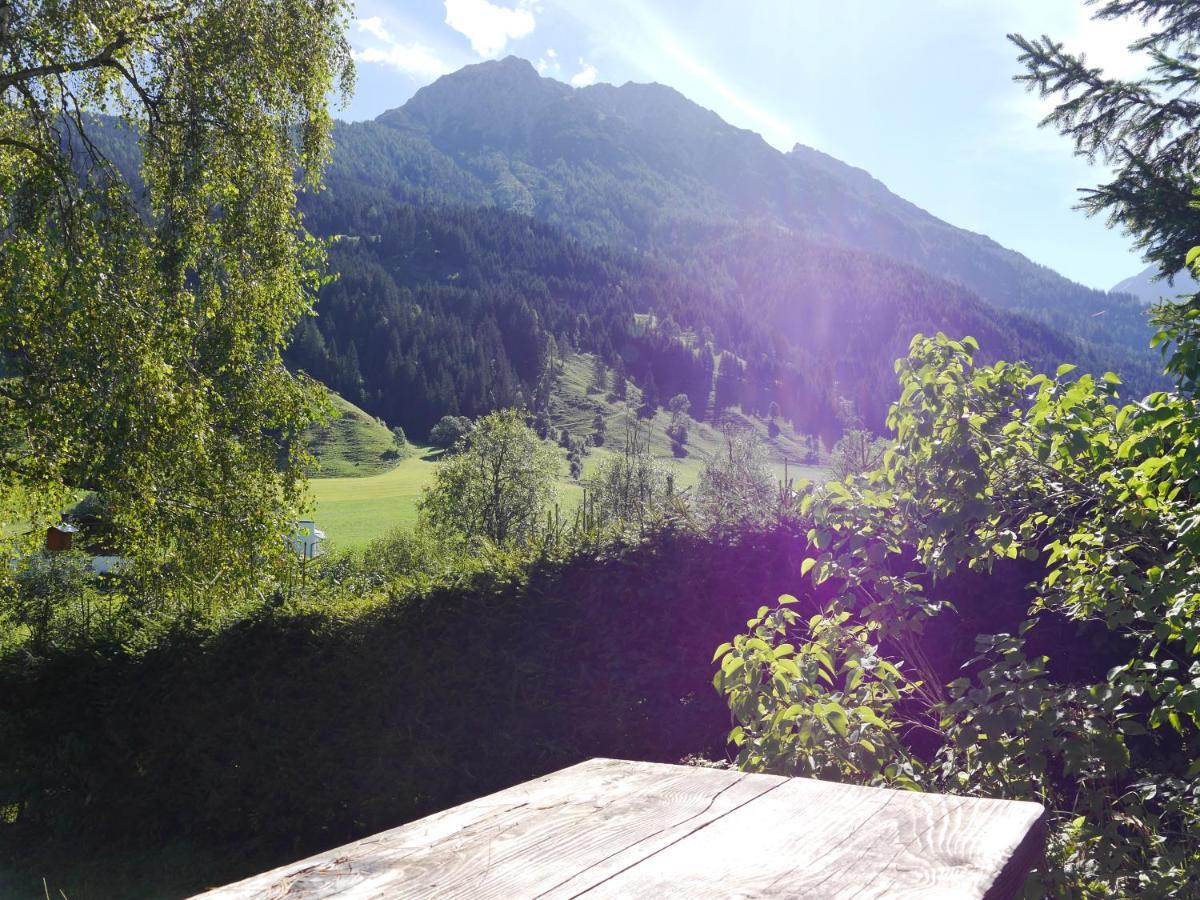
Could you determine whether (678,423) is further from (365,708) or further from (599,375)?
(365,708)

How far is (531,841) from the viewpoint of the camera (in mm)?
1288

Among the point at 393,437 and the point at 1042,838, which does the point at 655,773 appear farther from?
the point at 393,437

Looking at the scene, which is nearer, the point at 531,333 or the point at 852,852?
the point at 852,852

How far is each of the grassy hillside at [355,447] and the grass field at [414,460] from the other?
0.14 metres

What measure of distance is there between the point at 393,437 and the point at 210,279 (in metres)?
121

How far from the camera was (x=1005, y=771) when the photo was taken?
10.3ft

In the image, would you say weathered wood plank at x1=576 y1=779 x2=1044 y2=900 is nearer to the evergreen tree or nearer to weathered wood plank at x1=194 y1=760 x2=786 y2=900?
weathered wood plank at x1=194 y1=760 x2=786 y2=900

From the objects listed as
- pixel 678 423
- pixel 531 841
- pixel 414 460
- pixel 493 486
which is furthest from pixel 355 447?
pixel 531 841

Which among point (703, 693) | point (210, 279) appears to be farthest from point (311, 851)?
point (210, 279)

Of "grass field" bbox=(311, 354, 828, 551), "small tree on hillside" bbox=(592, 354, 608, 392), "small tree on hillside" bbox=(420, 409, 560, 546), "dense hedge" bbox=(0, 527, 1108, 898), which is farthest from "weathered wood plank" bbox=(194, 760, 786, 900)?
"small tree on hillside" bbox=(592, 354, 608, 392)

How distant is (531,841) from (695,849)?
0.25m

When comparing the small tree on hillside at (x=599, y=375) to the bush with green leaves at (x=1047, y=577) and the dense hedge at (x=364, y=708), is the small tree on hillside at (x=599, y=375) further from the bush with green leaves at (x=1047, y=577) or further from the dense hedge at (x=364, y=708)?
the bush with green leaves at (x=1047, y=577)

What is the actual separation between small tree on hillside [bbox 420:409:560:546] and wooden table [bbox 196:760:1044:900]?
4379 cm

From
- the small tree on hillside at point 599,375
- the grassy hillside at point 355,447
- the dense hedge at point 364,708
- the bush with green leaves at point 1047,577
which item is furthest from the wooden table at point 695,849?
the small tree on hillside at point 599,375
